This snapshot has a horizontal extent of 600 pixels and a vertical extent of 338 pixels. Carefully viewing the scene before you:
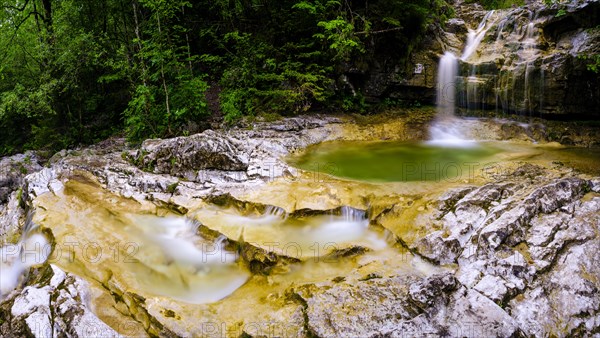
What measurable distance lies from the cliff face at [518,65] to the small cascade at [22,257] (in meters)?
9.53

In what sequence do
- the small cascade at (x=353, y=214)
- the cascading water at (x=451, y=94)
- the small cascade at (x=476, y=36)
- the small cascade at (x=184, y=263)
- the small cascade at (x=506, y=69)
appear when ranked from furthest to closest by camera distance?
the small cascade at (x=476, y=36), the cascading water at (x=451, y=94), the small cascade at (x=506, y=69), the small cascade at (x=353, y=214), the small cascade at (x=184, y=263)

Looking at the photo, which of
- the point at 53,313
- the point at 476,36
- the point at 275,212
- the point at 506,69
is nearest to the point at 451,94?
the point at 506,69

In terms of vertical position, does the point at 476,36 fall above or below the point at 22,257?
above

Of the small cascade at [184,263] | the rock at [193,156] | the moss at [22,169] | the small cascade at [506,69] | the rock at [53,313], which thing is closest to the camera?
the rock at [53,313]

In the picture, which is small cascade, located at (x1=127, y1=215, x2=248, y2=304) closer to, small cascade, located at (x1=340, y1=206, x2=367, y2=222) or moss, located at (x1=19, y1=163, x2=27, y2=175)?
small cascade, located at (x1=340, y1=206, x2=367, y2=222)

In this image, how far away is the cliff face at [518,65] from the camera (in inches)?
369

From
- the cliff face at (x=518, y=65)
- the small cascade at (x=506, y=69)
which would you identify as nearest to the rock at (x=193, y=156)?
the cliff face at (x=518, y=65)

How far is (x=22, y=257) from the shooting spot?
4.62 m

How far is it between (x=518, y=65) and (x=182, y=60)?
9.88 meters

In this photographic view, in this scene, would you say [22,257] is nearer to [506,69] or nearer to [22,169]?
[22,169]

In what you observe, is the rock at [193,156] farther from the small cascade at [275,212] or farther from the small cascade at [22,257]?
the small cascade at [22,257]

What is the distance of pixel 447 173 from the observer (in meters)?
6.98

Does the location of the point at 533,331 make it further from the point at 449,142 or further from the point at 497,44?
the point at 497,44

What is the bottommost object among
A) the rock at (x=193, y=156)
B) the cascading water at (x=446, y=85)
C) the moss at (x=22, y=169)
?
the moss at (x=22, y=169)
